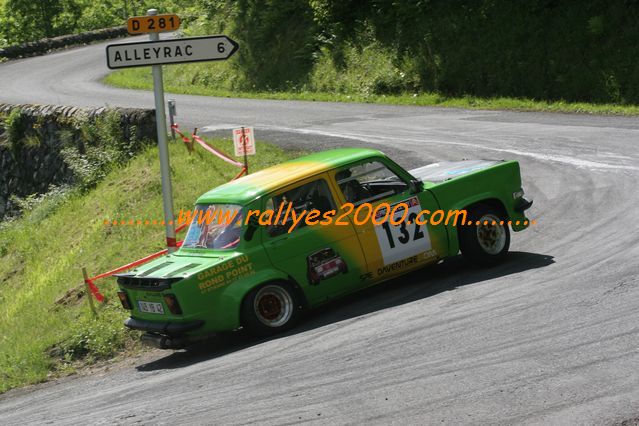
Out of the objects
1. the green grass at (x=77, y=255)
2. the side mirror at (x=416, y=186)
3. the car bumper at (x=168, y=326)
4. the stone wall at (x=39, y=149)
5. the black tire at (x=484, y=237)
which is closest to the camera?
the car bumper at (x=168, y=326)

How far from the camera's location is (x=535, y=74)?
82.7 feet

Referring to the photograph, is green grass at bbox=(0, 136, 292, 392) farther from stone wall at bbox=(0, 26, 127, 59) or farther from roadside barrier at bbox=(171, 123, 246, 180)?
stone wall at bbox=(0, 26, 127, 59)

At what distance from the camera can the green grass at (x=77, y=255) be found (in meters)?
11.5

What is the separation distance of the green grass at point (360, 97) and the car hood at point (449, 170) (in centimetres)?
1016

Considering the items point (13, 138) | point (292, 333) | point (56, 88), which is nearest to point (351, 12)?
point (56, 88)

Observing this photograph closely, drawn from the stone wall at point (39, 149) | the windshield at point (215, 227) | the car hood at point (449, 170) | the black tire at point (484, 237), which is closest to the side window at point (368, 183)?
the car hood at point (449, 170)

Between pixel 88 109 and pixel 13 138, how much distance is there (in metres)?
3.51

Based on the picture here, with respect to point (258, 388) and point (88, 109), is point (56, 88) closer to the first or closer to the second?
point (88, 109)

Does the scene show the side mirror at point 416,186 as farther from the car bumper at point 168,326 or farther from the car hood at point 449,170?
the car bumper at point 168,326

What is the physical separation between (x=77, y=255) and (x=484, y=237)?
24.5ft

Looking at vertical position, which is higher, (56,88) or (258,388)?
(56,88)

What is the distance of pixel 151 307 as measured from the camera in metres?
10.1

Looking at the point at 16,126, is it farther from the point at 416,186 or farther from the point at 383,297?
the point at 383,297

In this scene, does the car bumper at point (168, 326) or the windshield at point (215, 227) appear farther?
the windshield at point (215, 227)
